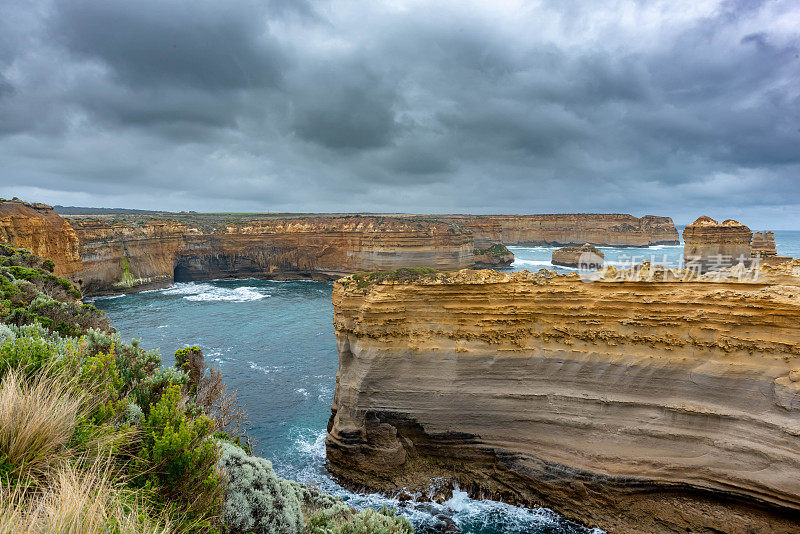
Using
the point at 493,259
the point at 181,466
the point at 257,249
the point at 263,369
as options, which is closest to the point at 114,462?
the point at 181,466

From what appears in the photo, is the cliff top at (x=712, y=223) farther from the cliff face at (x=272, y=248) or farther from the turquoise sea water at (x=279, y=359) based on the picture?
the turquoise sea water at (x=279, y=359)

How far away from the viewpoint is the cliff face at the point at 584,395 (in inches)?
443

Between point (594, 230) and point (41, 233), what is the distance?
368 feet

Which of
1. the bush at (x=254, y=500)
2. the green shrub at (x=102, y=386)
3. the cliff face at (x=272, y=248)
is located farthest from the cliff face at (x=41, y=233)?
the bush at (x=254, y=500)

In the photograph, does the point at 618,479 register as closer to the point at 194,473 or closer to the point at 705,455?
the point at 705,455

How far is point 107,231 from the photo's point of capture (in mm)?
50812

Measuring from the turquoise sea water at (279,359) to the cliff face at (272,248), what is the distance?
5.96 m

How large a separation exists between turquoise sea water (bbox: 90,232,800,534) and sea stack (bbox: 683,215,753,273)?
35.8 meters

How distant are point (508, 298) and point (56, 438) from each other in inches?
476

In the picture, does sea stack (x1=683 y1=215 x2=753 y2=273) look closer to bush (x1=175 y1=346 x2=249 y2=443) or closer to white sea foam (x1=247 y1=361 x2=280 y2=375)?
white sea foam (x1=247 y1=361 x2=280 y2=375)

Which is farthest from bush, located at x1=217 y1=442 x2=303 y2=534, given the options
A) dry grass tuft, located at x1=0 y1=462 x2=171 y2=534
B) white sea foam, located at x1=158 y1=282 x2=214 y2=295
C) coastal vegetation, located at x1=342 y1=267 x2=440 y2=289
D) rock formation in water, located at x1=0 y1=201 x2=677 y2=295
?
rock formation in water, located at x1=0 y1=201 x2=677 y2=295

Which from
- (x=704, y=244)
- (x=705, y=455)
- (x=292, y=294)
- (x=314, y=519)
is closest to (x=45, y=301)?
(x=314, y=519)

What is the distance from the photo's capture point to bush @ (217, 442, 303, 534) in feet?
20.0

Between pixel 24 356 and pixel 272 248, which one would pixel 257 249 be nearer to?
pixel 272 248
